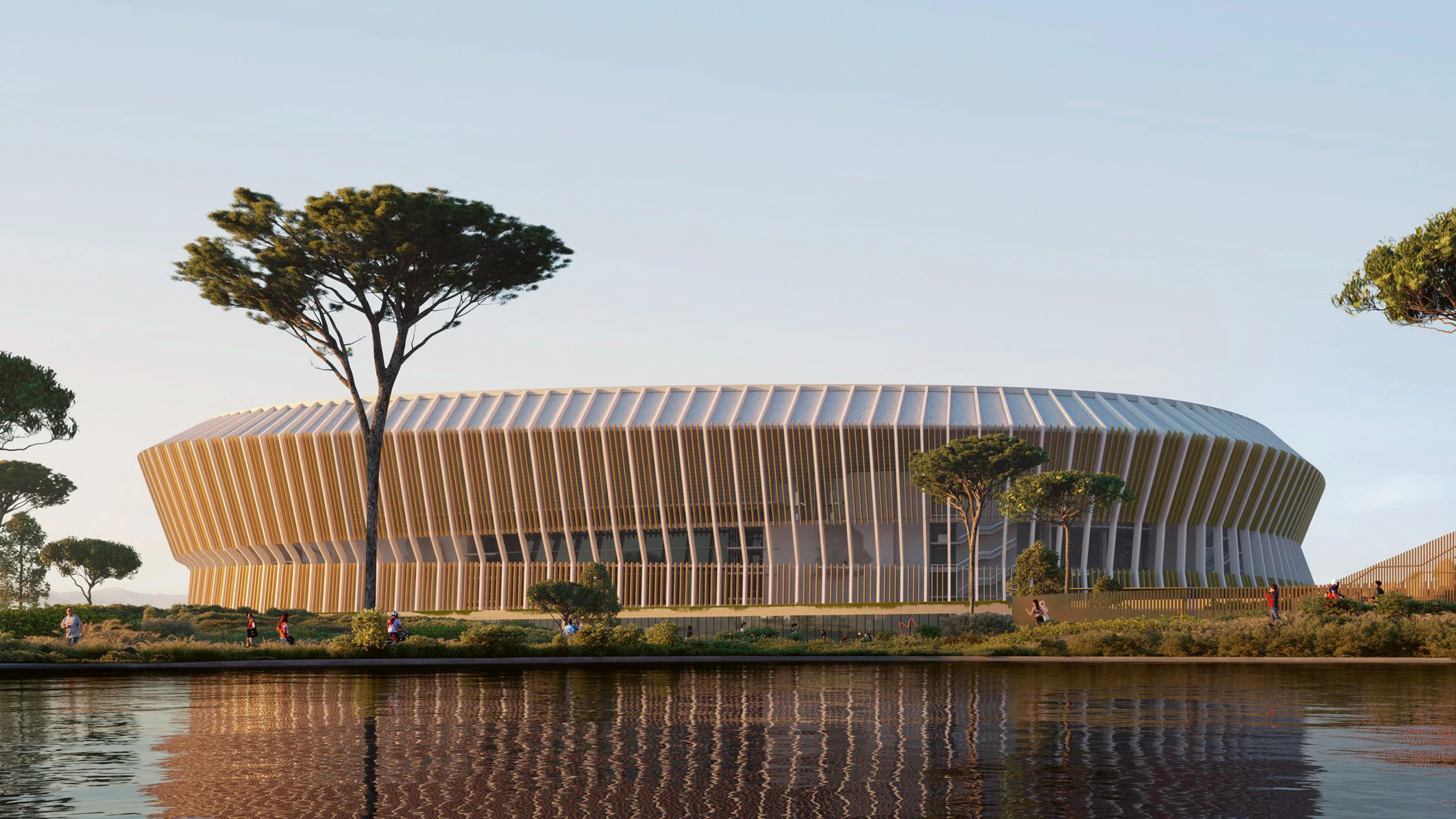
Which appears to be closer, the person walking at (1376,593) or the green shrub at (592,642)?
the green shrub at (592,642)

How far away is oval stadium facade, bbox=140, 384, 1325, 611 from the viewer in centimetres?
7794

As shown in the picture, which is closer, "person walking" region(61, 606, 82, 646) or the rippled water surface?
the rippled water surface

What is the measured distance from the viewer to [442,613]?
79938 millimetres

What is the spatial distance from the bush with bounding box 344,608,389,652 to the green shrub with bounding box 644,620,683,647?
274 inches

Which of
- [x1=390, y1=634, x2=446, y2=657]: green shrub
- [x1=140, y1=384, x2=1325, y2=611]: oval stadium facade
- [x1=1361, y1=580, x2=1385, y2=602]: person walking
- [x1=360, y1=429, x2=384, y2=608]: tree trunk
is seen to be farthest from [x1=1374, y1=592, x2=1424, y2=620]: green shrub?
[x1=140, y1=384, x2=1325, y2=611]: oval stadium facade

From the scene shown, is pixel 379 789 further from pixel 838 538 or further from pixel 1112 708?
pixel 838 538

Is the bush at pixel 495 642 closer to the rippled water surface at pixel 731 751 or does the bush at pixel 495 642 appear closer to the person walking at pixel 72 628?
the person walking at pixel 72 628

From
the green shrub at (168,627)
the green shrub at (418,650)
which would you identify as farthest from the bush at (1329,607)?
the green shrub at (168,627)

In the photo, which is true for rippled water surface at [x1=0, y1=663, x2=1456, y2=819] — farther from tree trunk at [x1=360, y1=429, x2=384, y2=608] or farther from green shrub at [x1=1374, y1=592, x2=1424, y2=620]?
tree trunk at [x1=360, y1=429, x2=384, y2=608]

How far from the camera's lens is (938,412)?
77.9 m

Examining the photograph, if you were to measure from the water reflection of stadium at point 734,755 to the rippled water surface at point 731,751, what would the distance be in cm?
5

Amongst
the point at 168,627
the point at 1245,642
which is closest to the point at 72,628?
the point at 168,627

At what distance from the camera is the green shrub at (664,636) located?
3794cm

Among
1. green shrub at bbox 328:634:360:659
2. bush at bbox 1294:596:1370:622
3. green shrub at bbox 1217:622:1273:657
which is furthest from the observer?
bush at bbox 1294:596:1370:622
